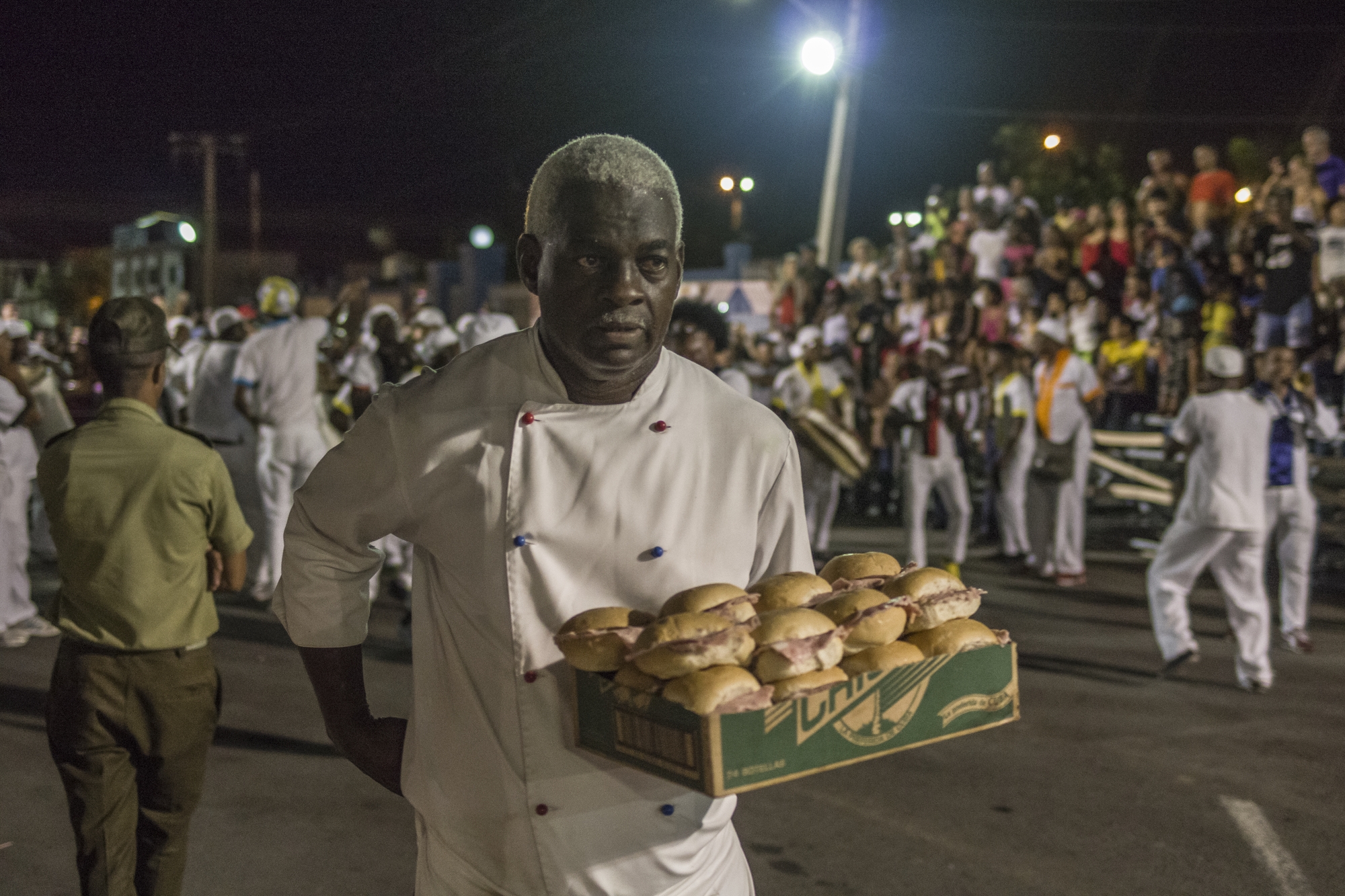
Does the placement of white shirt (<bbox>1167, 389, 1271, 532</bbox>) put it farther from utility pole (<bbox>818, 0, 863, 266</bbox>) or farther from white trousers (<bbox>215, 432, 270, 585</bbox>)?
utility pole (<bbox>818, 0, 863, 266</bbox>)

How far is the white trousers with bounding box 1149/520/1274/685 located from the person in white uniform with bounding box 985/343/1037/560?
385cm

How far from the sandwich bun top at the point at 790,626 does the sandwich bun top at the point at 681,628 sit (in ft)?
0.18

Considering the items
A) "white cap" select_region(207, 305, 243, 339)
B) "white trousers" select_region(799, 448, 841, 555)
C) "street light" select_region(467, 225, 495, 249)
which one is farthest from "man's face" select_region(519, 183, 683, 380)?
"street light" select_region(467, 225, 495, 249)

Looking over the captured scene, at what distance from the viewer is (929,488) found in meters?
11.6

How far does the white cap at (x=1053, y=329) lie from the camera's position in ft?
38.7

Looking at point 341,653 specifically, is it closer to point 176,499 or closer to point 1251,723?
point 176,499

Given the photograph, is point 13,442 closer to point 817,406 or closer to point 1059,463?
point 817,406

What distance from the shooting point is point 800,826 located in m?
5.30

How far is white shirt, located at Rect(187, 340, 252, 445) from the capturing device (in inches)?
389

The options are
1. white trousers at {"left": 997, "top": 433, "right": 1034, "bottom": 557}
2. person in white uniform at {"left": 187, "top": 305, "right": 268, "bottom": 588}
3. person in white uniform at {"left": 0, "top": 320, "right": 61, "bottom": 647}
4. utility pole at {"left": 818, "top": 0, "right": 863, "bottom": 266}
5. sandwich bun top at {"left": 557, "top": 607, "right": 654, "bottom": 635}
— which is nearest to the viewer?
sandwich bun top at {"left": 557, "top": 607, "right": 654, "bottom": 635}

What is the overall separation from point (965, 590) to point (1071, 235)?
1520 cm

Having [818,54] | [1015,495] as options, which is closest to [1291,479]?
[1015,495]

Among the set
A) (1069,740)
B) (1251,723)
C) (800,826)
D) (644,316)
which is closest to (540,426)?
(644,316)

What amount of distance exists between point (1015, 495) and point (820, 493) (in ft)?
6.81
